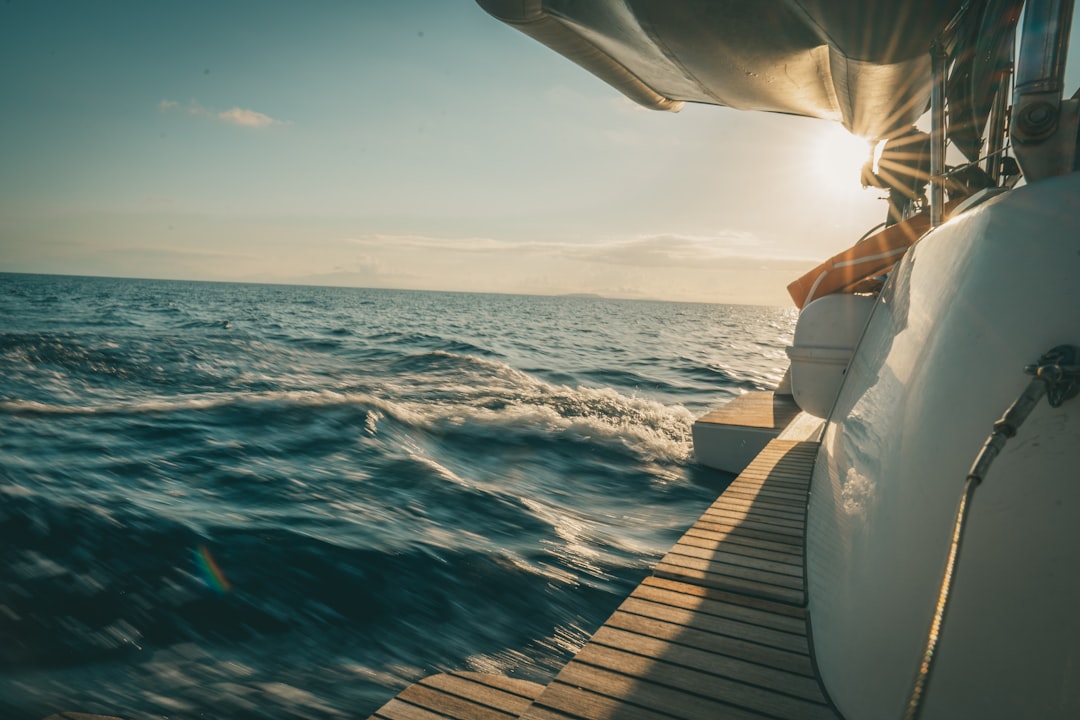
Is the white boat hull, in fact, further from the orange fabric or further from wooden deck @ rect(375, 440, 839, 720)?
the orange fabric

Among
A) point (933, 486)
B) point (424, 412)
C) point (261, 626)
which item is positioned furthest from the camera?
point (424, 412)

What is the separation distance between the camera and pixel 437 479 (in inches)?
267

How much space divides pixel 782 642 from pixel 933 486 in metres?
1.08

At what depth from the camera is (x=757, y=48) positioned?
389 cm

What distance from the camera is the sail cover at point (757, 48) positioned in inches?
119

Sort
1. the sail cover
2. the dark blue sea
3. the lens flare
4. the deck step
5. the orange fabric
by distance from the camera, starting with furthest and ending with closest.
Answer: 1. the deck step
2. the orange fabric
3. the lens flare
4. the dark blue sea
5. the sail cover

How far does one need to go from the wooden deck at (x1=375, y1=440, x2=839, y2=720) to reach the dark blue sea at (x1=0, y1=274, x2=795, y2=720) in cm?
102

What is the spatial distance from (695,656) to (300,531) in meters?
3.59

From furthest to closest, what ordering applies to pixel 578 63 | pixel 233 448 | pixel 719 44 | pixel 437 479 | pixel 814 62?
pixel 233 448 < pixel 437 479 < pixel 578 63 < pixel 814 62 < pixel 719 44

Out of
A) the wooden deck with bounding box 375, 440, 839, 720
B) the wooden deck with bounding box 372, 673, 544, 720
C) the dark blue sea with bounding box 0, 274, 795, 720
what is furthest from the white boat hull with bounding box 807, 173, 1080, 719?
the dark blue sea with bounding box 0, 274, 795, 720

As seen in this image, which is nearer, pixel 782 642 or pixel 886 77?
pixel 782 642

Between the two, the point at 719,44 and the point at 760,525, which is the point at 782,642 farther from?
the point at 719,44

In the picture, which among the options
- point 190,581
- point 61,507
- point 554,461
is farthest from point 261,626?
point 554,461

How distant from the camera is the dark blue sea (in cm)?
317
